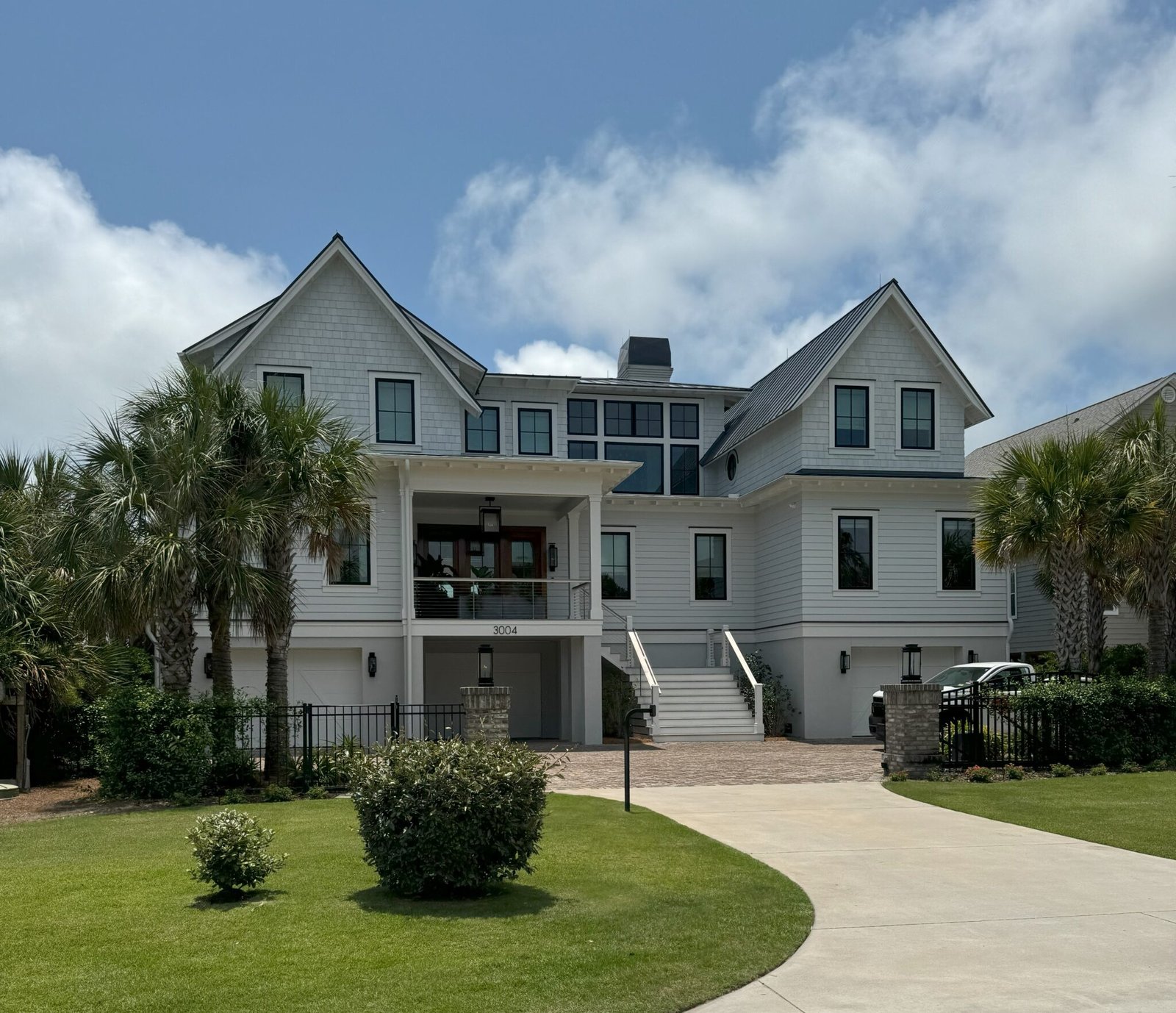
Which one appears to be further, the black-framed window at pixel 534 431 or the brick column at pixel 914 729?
the black-framed window at pixel 534 431

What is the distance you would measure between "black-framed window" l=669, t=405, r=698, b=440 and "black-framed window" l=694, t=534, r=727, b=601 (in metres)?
3.89

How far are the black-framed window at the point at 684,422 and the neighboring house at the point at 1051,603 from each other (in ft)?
25.9

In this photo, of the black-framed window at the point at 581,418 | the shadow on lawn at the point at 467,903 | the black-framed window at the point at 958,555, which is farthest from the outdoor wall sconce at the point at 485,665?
the black-framed window at the point at 958,555

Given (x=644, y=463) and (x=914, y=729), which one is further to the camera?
(x=644, y=463)

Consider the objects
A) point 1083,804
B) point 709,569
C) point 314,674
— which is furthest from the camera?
point 709,569

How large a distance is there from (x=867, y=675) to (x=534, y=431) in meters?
10.6

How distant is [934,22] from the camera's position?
15.7 m

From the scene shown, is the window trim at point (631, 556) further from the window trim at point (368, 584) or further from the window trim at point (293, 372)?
the window trim at point (293, 372)

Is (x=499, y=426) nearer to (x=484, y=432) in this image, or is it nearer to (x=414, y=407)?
(x=484, y=432)

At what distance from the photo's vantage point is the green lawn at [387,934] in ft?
21.7

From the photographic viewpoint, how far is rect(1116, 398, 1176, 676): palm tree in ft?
67.7

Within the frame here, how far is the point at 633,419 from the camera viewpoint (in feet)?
107

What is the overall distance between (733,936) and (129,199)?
1559cm

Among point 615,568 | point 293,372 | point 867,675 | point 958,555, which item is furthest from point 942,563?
point 293,372
